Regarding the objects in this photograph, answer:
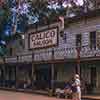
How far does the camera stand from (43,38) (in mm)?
40531

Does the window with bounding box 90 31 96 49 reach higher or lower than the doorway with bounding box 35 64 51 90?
higher

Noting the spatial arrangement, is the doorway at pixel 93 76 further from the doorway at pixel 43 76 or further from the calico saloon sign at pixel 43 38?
the doorway at pixel 43 76

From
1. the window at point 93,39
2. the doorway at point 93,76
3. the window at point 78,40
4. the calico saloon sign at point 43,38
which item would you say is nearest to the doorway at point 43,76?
the calico saloon sign at point 43,38

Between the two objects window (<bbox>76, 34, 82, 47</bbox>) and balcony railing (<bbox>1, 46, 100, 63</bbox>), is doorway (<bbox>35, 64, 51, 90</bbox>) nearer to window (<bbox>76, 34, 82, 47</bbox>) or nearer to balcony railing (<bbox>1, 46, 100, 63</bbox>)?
balcony railing (<bbox>1, 46, 100, 63</bbox>)

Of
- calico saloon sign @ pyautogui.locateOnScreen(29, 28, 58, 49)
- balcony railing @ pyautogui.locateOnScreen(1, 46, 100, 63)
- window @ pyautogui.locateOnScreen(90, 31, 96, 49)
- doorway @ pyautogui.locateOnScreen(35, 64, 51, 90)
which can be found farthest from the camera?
doorway @ pyautogui.locateOnScreen(35, 64, 51, 90)

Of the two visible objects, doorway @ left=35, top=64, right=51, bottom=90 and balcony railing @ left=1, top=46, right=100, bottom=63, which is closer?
balcony railing @ left=1, top=46, right=100, bottom=63

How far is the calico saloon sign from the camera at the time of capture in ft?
127

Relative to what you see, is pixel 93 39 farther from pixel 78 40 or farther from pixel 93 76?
pixel 93 76

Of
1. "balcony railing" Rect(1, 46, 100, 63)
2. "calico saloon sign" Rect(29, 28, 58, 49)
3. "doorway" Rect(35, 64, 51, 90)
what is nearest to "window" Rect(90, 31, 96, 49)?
"balcony railing" Rect(1, 46, 100, 63)

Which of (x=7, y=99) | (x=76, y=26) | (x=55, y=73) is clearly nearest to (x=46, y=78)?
(x=55, y=73)

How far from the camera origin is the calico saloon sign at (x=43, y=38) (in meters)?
38.8

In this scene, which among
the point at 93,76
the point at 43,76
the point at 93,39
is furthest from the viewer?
the point at 43,76

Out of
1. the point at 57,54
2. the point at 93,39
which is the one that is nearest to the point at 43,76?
the point at 57,54

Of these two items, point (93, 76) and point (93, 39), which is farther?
point (93, 76)
